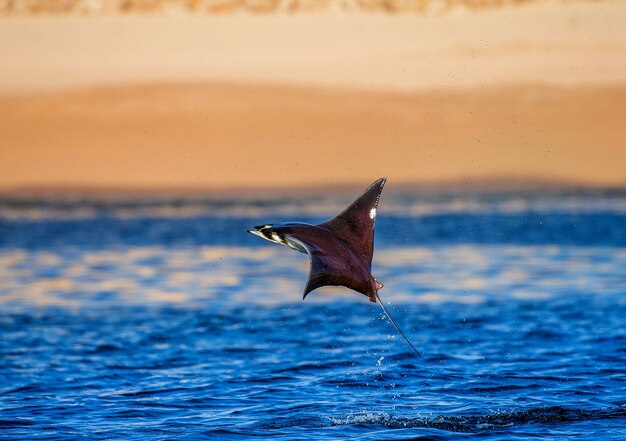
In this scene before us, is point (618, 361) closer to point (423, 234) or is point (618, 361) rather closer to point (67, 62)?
point (423, 234)

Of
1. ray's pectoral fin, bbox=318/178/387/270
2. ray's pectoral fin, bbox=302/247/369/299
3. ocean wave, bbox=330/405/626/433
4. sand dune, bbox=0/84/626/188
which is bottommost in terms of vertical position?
ocean wave, bbox=330/405/626/433

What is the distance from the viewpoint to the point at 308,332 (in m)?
16.8

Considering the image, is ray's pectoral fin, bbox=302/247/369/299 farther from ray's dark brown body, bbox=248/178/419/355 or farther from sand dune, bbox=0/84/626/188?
sand dune, bbox=0/84/626/188

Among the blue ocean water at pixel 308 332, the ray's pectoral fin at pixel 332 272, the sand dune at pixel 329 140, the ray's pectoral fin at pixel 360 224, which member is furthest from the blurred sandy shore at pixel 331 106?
the ray's pectoral fin at pixel 332 272

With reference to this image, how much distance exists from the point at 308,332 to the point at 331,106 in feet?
65.0

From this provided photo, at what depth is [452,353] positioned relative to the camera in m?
15.2

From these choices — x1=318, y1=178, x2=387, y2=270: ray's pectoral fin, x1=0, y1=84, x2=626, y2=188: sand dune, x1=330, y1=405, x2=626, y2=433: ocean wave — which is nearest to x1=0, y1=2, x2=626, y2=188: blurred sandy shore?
x1=0, y1=84, x2=626, y2=188: sand dune

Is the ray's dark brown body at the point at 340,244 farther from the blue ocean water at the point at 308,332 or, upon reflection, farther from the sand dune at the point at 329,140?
the sand dune at the point at 329,140

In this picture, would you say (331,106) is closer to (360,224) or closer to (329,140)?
(329,140)

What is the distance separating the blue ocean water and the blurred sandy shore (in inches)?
194

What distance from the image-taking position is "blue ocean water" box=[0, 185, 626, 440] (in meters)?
12.0

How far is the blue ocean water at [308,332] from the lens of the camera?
11984 millimetres

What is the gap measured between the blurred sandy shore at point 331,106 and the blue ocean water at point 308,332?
16.1ft

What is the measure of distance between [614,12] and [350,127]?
10.9 metres
